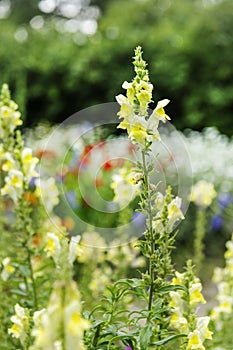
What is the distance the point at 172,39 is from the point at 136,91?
8.43m

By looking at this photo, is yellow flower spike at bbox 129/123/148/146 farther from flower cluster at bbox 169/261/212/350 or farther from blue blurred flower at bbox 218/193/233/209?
blue blurred flower at bbox 218/193/233/209

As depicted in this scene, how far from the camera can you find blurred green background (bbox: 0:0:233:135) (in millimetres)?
9594

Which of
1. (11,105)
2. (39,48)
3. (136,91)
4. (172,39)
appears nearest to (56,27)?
(39,48)

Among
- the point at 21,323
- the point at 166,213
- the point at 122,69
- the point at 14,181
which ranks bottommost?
the point at 21,323

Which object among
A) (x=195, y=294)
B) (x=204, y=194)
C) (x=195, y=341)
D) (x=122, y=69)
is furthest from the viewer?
(x=122, y=69)

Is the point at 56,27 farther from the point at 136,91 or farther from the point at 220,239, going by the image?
the point at 136,91

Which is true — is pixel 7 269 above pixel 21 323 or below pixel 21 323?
above

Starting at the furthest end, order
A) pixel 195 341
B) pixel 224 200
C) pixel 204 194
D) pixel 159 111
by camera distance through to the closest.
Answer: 1. pixel 224 200
2. pixel 204 194
3. pixel 159 111
4. pixel 195 341

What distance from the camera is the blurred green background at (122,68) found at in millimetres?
9594

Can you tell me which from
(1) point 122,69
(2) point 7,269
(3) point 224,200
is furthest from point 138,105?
(1) point 122,69

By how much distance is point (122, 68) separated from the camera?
972 cm

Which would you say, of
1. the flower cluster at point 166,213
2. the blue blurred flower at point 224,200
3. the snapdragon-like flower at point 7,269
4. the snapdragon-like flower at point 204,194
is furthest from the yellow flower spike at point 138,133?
the blue blurred flower at point 224,200

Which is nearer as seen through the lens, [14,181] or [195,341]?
[195,341]

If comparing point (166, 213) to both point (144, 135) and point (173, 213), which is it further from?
point (144, 135)
